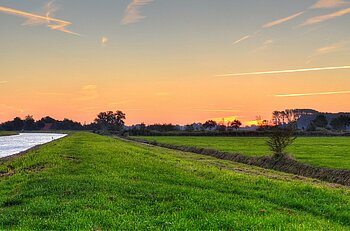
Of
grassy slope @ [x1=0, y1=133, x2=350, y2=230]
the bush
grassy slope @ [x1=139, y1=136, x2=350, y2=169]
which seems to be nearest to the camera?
grassy slope @ [x1=0, y1=133, x2=350, y2=230]

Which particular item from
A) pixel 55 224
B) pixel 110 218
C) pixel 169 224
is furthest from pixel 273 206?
pixel 55 224

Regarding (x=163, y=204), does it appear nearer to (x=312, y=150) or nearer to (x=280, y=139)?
(x=280, y=139)

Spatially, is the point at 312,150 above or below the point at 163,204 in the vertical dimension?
below

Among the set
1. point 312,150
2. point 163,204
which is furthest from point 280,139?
point 163,204

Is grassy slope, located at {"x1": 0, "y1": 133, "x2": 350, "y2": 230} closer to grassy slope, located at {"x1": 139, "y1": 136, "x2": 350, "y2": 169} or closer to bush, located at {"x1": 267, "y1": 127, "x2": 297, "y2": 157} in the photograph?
grassy slope, located at {"x1": 139, "y1": 136, "x2": 350, "y2": 169}

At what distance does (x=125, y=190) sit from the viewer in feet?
73.0

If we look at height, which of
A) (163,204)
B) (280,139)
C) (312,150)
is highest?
(280,139)

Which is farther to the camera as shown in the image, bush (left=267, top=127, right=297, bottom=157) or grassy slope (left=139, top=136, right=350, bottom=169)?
bush (left=267, top=127, right=297, bottom=157)

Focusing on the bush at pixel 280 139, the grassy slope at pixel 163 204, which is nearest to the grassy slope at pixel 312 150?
the bush at pixel 280 139

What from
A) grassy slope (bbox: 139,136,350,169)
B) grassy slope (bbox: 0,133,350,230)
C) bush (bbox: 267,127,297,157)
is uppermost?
bush (bbox: 267,127,297,157)

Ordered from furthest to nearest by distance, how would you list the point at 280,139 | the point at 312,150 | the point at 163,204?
the point at 312,150, the point at 280,139, the point at 163,204

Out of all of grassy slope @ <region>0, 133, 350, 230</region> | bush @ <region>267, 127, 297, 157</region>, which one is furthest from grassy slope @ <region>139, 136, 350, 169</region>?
grassy slope @ <region>0, 133, 350, 230</region>

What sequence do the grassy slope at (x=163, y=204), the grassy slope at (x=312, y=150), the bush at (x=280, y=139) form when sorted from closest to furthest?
the grassy slope at (x=163, y=204) → the grassy slope at (x=312, y=150) → the bush at (x=280, y=139)

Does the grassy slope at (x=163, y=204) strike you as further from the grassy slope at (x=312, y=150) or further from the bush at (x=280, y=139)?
the bush at (x=280, y=139)
